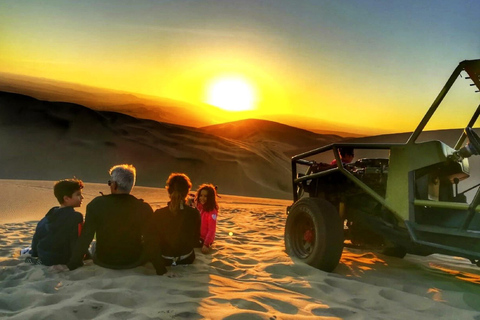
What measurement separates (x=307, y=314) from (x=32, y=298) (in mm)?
2269

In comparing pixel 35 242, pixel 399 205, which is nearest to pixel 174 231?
pixel 35 242

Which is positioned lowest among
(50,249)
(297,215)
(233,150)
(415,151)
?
(50,249)

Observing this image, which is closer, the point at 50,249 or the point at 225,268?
the point at 50,249

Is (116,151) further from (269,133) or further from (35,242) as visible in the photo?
(269,133)

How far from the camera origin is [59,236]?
14.5 ft

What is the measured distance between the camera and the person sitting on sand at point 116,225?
4.29 metres

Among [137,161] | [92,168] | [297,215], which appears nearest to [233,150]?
[137,161]

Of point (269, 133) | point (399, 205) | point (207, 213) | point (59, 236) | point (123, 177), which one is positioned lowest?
point (59, 236)

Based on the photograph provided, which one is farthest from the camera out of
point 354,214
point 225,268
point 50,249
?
point 354,214

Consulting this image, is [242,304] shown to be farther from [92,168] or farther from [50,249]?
[92,168]

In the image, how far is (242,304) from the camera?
353 cm

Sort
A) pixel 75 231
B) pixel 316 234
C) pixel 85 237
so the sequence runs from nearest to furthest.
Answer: pixel 85 237 < pixel 75 231 < pixel 316 234

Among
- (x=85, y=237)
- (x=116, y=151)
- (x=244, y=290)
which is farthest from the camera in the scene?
(x=116, y=151)

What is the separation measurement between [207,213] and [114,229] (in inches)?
68.3
